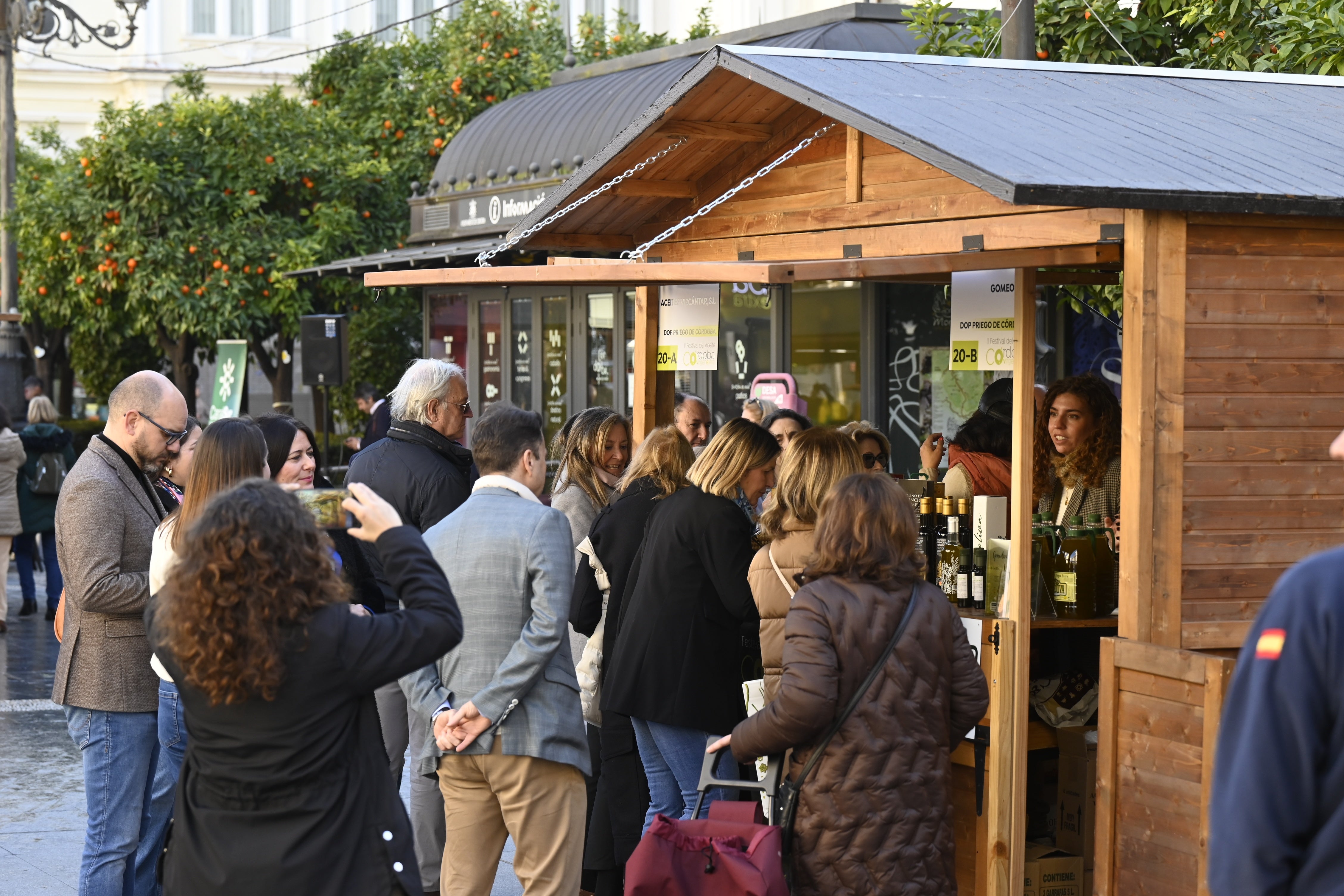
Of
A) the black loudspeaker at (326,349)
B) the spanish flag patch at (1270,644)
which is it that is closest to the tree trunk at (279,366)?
the black loudspeaker at (326,349)

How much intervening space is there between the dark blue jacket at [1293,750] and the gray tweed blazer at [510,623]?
2.34 m

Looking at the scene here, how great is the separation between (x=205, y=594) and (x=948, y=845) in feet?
6.87

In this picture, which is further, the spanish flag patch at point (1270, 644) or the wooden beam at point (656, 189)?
the wooden beam at point (656, 189)

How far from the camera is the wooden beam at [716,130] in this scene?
6043 mm

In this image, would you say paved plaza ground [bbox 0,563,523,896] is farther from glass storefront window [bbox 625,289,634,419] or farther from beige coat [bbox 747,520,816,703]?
glass storefront window [bbox 625,289,634,419]

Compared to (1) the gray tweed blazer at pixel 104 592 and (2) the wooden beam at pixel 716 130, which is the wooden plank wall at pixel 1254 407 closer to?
(2) the wooden beam at pixel 716 130

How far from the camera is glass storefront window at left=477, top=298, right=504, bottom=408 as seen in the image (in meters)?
15.4

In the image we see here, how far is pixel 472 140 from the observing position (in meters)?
15.5

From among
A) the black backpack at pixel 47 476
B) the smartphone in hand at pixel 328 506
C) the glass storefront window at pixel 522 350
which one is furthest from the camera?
the glass storefront window at pixel 522 350

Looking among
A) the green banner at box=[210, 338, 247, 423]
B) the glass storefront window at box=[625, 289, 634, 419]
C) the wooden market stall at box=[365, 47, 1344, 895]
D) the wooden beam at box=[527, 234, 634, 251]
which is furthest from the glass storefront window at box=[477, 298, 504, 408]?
the wooden market stall at box=[365, 47, 1344, 895]

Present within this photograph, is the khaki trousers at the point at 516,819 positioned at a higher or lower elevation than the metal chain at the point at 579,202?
lower

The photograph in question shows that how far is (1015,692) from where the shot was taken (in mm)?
5039

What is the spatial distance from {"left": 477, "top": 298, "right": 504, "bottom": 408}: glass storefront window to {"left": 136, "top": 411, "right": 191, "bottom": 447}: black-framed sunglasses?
34.1 feet

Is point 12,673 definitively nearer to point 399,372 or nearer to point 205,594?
point 205,594
